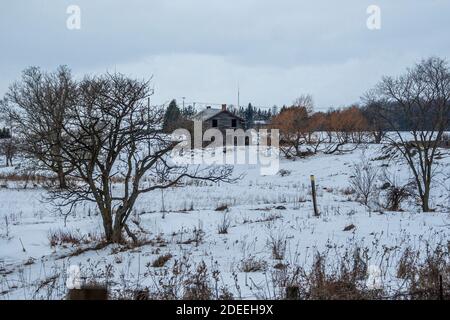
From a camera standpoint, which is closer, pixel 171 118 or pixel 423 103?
pixel 171 118

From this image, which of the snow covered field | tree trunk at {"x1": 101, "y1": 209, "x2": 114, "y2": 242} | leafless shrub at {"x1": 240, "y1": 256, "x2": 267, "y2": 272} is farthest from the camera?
tree trunk at {"x1": 101, "y1": 209, "x2": 114, "y2": 242}

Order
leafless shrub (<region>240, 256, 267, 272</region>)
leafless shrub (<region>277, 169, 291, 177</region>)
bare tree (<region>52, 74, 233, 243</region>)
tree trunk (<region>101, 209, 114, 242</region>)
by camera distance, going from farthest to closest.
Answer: leafless shrub (<region>277, 169, 291, 177</region>), tree trunk (<region>101, 209, 114, 242</region>), bare tree (<region>52, 74, 233, 243</region>), leafless shrub (<region>240, 256, 267, 272</region>)

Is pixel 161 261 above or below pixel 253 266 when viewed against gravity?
below

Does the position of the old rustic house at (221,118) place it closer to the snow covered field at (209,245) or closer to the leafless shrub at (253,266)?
the snow covered field at (209,245)

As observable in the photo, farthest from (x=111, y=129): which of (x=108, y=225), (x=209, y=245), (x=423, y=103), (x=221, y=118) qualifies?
(x=221, y=118)

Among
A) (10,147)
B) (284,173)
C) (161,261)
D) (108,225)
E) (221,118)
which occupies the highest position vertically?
(221,118)

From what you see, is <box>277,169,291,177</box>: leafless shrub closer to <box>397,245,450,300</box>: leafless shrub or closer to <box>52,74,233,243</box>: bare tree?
<box>52,74,233,243</box>: bare tree

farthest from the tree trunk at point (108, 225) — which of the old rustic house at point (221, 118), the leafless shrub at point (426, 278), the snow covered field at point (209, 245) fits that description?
the old rustic house at point (221, 118)

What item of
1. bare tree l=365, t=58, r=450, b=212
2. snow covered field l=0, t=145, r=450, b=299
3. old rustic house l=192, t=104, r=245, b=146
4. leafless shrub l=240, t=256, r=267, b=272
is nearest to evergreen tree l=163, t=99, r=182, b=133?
snow covered field l=0, t=145, r=450, b=299

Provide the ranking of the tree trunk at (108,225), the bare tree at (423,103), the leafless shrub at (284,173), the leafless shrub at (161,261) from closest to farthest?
the leafless shrub at (161,261) < the tree trunk at (108,225) < the bare tree at (423,103) < the leafless shrub at (284,173)

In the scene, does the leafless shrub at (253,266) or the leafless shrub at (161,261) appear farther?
the leafless shrub at (161,261)

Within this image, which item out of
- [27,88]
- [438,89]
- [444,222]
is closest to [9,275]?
[444,222]

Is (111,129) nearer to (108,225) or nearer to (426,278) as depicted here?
(108,225)

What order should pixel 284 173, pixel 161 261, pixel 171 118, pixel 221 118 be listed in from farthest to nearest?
pixel 221 118, pixel 284 173, pixel 171 118, pixel 161 261
